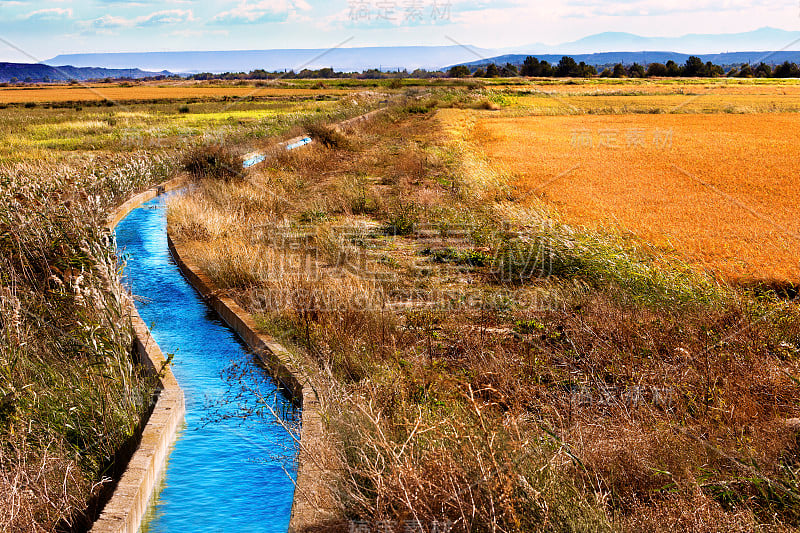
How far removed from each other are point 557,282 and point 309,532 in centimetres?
565

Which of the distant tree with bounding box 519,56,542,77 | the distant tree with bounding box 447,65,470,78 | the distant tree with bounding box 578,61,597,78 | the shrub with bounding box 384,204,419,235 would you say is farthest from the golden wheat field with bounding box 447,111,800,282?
the distant tree with bounding box 447,65,470,78

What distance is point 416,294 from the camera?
27.7ft

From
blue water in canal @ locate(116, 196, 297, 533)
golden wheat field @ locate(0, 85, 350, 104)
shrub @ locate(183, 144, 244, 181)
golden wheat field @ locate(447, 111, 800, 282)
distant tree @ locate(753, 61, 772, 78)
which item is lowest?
blue water in canal @ locate(116, 196, 297, 533)

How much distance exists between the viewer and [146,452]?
15.2 feet

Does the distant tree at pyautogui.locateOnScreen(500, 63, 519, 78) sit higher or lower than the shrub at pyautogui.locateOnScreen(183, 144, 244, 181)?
higher

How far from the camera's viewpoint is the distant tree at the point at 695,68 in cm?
10506

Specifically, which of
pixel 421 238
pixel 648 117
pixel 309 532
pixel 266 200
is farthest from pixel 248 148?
pixel 648 117

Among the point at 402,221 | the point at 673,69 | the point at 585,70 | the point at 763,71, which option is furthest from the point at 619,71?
the point at 402,221

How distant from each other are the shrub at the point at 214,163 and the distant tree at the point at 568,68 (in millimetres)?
93861

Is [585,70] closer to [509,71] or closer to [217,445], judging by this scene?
[509,71]

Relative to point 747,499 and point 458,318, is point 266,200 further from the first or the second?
point 747,499

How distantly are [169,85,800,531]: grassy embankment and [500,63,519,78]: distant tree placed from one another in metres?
113

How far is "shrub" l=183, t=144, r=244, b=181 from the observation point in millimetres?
16891

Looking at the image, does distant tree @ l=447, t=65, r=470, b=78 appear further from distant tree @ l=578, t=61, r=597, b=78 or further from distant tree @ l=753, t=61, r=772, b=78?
distant tree @ l=753, t=61, r=772, b=78
